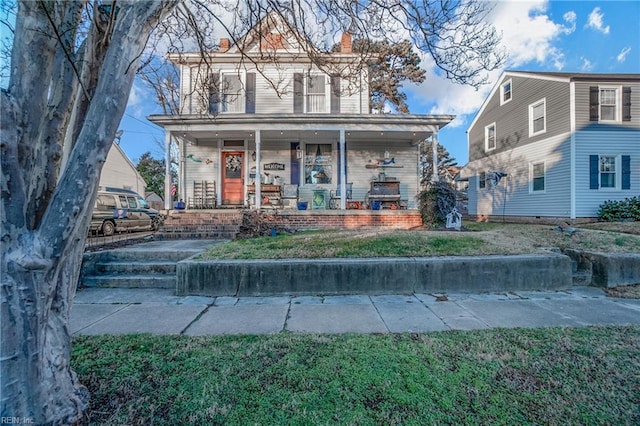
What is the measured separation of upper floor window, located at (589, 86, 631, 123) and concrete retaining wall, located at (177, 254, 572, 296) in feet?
37.6

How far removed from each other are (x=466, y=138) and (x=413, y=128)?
11.8m

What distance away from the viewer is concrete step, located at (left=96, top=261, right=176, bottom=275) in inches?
189

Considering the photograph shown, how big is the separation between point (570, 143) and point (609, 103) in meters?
2.53

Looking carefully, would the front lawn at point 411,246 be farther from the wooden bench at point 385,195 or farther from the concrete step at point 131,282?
the wooden bench at point 385,195

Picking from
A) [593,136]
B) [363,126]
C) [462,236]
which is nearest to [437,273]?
[462,236]

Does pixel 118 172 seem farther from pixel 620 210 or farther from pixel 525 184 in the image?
pixel 620 210

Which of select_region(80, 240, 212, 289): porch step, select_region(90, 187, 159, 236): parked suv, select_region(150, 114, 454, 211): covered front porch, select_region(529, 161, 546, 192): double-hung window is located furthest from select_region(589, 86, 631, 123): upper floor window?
select_region(90, 187, 159, 236): parked suv

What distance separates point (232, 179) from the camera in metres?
10.9

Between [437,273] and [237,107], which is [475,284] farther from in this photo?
[237,107]

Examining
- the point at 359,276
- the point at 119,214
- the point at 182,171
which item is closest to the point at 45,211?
the point at 359,276

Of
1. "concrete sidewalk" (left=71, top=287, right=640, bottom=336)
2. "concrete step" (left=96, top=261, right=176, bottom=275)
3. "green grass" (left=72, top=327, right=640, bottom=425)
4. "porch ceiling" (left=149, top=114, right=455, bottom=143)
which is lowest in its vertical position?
"concrete sidewalk" (left=71, top=287, right=640, bottom=336)

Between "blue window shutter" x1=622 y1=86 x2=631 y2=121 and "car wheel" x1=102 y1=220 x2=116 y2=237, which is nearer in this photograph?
"car wheel" x1=102 y1=220 x2=116 y2=237

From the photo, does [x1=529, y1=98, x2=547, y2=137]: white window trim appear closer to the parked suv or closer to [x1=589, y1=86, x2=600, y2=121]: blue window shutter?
[x1=589, y1=86, x2=600, y2=121]: blue window shutter

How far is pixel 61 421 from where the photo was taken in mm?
1518
